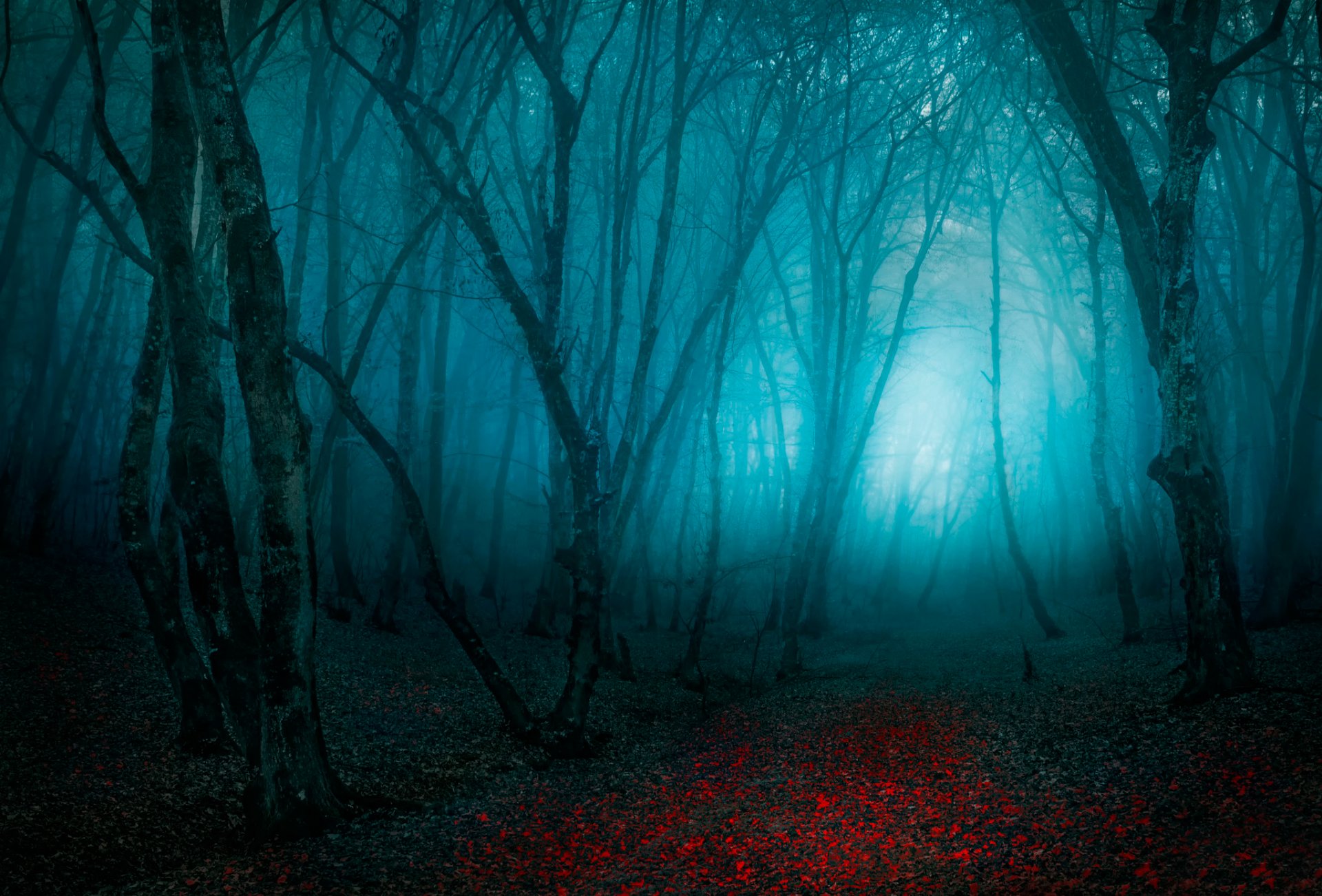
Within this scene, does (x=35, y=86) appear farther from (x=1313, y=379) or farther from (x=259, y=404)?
(x=1313, y=379)

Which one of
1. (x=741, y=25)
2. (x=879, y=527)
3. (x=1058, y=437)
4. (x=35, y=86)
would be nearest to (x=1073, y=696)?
(x=741, y=25)

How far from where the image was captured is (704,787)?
6.61 meters

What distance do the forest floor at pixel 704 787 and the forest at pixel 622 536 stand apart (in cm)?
4

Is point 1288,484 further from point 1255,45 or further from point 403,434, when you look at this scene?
point 403,434

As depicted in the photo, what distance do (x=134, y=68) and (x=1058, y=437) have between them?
26918 mm

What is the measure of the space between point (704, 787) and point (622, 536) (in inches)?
167

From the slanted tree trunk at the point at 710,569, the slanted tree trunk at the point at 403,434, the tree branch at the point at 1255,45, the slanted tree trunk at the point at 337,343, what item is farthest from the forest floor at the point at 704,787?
the tree branch at the point at 1255,45

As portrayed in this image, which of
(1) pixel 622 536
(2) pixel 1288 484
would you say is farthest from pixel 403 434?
(2) pixel 1288 484

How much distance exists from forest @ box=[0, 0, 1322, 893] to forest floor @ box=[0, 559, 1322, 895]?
0.14 feet

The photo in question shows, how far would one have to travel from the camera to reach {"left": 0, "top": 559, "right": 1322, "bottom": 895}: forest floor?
14.3 ft

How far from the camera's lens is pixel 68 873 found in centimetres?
455

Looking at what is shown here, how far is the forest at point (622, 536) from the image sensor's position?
4.96m

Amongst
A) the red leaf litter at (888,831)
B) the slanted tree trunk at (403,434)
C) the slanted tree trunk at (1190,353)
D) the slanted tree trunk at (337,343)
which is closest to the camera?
the red leaf litter at (888,831)

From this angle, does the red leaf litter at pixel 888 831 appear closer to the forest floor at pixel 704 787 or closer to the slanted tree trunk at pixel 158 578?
the forest floor at pixel 704 787
